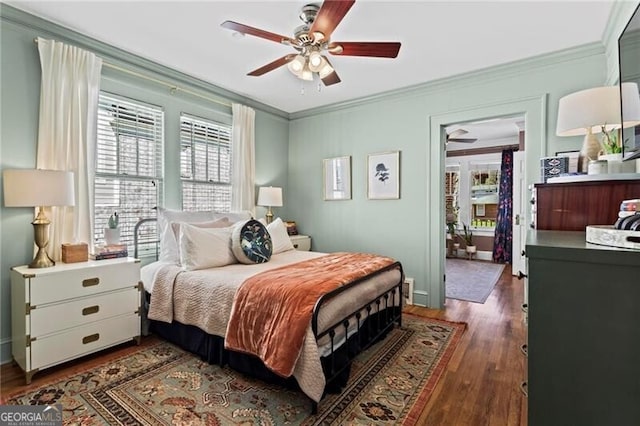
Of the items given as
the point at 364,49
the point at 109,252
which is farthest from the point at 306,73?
the point at 109,252

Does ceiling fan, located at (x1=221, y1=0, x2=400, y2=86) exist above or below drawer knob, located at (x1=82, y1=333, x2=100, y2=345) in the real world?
above

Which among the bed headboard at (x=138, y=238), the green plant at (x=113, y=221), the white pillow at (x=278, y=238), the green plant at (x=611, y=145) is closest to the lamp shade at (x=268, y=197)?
the white pillow at (x=278, y=238)

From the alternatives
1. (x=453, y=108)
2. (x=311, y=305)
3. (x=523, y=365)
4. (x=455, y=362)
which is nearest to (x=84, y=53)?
(x=311, y=305)

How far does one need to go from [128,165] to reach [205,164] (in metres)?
0.90

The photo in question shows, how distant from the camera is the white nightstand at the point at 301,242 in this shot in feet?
14.9

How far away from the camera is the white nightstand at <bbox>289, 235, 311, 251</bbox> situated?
14.9 ft

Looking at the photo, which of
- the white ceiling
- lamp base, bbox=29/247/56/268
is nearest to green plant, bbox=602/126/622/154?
the white ceiling

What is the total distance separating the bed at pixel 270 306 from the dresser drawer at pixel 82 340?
0.69 feet

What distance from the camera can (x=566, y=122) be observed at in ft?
6.92

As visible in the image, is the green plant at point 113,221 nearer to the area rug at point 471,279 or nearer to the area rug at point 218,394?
the area rug at point 218,394

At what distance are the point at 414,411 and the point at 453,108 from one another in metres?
3.15

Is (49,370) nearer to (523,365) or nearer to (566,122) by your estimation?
(523,365)

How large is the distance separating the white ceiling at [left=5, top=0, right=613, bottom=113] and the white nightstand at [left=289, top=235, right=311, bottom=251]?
7.21ft

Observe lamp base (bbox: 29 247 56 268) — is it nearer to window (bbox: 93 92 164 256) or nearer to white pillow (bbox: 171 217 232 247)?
window (bbox: 93 92 164 256)
